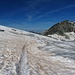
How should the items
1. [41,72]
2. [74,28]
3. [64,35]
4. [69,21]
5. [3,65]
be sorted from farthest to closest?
[69,21], [74,28], [64,35], [3,65], [41,72]

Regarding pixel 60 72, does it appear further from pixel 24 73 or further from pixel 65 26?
pixel 65 26

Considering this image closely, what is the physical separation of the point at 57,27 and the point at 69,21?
7.78 metres

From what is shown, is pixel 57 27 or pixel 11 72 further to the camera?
pixel 57 27

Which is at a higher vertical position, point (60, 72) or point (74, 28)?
point (74, 28)

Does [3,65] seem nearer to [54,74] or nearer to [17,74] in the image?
[17,74]

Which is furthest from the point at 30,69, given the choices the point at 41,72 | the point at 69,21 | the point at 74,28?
the point at 69,21

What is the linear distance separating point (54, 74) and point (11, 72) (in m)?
3.27

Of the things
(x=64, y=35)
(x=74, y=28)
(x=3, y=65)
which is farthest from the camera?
(x=74, y=28)

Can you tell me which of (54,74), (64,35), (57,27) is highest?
(57,27)

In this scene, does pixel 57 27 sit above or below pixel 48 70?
above

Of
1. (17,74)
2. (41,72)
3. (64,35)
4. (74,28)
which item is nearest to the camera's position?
(17,74)

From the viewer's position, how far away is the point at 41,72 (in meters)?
11.7

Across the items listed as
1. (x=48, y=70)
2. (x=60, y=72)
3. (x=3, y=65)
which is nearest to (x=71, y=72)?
(x=60, y=72)

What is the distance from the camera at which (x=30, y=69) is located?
12344mm
